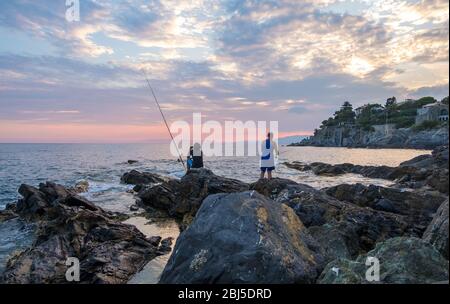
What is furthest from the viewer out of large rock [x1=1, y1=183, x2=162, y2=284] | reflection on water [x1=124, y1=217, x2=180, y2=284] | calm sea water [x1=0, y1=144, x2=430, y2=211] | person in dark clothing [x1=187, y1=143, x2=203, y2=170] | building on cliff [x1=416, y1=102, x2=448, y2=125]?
building on cliff [x1=416, y1=102, x2=448, y2=125]

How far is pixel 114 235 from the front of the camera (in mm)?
9047

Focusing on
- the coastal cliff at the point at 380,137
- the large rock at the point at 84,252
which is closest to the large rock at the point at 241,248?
the large rock at the point at 84,252

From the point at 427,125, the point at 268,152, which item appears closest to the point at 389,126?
the point at 427,125

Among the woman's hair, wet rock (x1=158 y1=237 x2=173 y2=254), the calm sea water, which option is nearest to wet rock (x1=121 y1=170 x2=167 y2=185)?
the calm sea water

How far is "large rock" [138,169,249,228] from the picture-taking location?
13.5 metres

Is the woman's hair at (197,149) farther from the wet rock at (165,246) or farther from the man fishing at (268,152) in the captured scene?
the wet rock at (165,246)

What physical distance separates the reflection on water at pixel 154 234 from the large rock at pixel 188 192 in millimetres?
852

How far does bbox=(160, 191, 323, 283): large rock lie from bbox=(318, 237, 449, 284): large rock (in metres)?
0.58

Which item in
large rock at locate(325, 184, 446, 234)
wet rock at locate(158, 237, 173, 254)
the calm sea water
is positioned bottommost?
the calm sea water

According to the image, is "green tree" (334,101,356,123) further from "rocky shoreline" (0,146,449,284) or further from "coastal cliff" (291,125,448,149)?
"rocky shoreline" (0,146,449,284)

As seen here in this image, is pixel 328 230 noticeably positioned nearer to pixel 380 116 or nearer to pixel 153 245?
pixel 153 245

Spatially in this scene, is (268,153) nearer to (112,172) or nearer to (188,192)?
(188,192)

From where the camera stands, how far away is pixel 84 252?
801 cm

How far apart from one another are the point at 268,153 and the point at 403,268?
10829 millimetres
